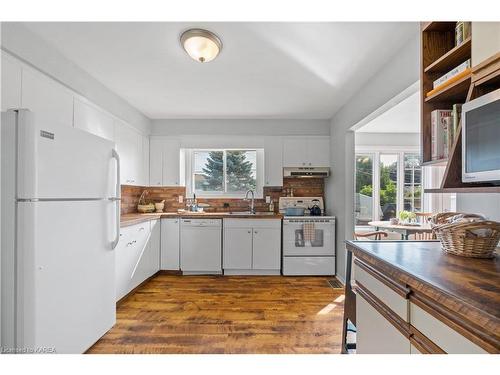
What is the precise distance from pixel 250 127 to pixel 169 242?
2129mm

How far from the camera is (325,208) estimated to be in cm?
455

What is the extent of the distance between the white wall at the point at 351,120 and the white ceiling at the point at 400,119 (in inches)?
21.5

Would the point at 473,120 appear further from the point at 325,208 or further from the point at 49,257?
the point at 325,208

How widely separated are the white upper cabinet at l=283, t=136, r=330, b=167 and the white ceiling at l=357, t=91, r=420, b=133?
807 mm

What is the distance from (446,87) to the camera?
1479 millimetres

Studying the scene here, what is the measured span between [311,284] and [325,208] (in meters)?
1.36

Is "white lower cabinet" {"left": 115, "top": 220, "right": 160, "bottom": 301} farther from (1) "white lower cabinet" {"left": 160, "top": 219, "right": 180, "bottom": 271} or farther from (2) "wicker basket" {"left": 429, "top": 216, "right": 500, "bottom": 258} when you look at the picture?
(2) "wicker basket" {"left": 429, "top": 216, "right": 500, "bottom": 258}

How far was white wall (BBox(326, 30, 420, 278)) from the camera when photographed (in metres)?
2.17

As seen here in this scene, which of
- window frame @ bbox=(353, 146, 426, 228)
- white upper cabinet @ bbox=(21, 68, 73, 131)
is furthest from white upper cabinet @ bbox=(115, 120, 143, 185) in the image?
window frame @ bbox=(353, 146, 426, 228)

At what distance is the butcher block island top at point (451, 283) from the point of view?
75 cm

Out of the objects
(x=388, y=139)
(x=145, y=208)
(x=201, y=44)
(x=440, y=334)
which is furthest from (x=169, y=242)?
(x=388, y=139)

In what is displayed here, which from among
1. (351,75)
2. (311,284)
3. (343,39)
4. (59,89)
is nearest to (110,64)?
(59,89)

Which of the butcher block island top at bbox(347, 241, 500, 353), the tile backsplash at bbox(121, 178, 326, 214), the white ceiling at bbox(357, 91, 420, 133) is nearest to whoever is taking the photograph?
the butcher block island top at bbox(347, 241, 500, 353)

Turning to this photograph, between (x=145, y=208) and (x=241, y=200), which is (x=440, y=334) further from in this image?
(x=145, y=208)
